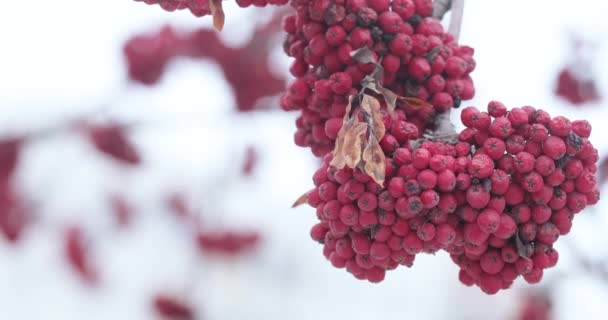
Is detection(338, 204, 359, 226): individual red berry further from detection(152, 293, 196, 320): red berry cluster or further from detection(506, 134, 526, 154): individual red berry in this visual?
detection(152, 293, 196, 320): red berry cluster

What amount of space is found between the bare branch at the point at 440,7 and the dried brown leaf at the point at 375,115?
4.6 inches

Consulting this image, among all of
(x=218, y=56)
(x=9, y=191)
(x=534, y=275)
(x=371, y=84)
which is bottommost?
(x=534, y=275)

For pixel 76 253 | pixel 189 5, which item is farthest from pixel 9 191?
pixel 189 5

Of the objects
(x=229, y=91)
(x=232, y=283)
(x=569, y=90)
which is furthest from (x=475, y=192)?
(x=232, y=283)

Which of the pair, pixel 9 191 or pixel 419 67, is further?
pixel 9 191

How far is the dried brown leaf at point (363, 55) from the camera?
0.43 metres

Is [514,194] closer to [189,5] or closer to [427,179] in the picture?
[427,179]

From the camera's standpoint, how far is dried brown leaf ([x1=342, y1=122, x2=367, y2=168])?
1.29ft

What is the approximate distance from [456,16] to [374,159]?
0.16 meters

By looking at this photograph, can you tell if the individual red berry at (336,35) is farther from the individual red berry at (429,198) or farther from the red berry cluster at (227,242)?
the red berry cluster at (227,242)

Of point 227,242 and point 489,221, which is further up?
point 227,242

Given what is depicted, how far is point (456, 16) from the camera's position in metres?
0.50

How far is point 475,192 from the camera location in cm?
40

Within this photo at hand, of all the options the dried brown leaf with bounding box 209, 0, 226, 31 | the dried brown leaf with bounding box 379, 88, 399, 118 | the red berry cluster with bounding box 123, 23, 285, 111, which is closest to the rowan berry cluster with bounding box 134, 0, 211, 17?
the dried brown leaf with bounding box 209, 0, 226, 31
